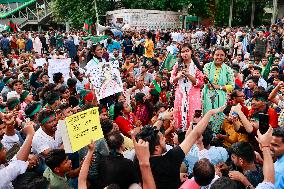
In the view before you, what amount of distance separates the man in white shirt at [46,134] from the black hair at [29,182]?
34.2 inches

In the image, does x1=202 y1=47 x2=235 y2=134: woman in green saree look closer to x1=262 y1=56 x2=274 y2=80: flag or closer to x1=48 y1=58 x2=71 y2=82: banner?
x1=48 y1=58 x2=71 y2=82: banner

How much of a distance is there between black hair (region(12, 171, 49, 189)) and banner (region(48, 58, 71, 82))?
5.00 meters

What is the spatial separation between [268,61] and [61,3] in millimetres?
20843

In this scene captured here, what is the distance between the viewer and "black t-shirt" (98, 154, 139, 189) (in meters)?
3.44

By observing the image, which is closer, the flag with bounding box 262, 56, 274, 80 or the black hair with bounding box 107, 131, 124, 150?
the black hair with bounding box 107, 131, 124, 150

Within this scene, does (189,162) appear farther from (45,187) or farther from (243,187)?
(45,187)

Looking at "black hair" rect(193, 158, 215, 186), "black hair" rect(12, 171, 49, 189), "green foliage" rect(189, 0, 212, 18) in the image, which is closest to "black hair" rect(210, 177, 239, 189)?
"black hair" rect(193, 158, 215, 186)

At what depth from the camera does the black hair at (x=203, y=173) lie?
3181 mm

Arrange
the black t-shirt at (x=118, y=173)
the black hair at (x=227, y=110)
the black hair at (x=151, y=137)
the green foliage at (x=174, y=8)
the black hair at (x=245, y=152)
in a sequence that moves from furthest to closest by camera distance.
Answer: the green foliage at (x=174, y=8) < the black hair at (x=227, y=110) < the black hair at (x=245, y=152) < the black t-shirt at (x=118, y=173) < the black hair at (x=151, y=137)

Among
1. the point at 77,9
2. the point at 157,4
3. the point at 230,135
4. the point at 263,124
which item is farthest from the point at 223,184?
the point at 157,4

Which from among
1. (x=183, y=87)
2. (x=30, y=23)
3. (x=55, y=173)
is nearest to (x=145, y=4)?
(x=30, y=23)

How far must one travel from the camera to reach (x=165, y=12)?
94.3ft

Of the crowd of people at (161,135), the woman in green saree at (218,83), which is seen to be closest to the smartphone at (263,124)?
the crowd of people at (161,135)

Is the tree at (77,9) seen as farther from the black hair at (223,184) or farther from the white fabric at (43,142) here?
the black hair at (223,184)
